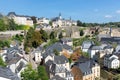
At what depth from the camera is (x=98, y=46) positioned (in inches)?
1932

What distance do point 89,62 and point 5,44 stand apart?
14.2 metres

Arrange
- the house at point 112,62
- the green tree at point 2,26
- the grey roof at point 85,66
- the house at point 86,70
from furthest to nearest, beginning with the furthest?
the green tree at point 2,26 → the house at point 112,62 → the grey roof at point 85,66 → the house at point 86,70

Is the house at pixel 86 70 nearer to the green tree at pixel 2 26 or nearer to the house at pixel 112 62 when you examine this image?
the house at pixel 112 62

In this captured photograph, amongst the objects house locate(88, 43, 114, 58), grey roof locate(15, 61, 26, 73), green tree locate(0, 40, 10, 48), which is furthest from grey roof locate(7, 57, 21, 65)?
house locate(88, 43, 114, 58)

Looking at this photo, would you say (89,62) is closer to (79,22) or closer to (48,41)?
(48,41)

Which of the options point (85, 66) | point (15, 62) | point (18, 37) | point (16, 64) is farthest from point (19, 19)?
point (16, 64)

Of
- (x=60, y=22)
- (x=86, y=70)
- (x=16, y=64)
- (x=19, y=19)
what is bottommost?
(x=86, y=70)

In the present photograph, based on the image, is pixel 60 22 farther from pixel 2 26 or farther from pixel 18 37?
pixel 18 37

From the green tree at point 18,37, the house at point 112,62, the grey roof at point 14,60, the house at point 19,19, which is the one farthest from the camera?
the house at point 19,19

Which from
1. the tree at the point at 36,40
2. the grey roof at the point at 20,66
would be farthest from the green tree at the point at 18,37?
the grey roof at the point at 20,66

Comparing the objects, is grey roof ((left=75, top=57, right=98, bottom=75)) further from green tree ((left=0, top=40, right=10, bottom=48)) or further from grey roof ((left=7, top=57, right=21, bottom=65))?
green tree ((left=0, top=40, right=10, bottom=48))

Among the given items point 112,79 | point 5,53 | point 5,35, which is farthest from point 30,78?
point 5,35

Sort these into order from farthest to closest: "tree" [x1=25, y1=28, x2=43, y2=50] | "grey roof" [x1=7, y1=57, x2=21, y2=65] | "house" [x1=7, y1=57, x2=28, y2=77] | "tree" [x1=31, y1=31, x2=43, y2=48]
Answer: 1. "tree" [x1=31, y1=31, x2=43, y2=48]
2. "tree" [x1=25, y1=28, x2=43, y2=50]
3. "grey roof" [x1=7, y1=57, x2=21, y2=65]
4. "house" [x1=7, y1=57, x2=28, y2=77]

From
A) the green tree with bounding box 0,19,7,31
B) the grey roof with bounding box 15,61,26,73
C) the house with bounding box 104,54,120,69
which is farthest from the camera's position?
the green tree with bounding box 0,19,7,31
